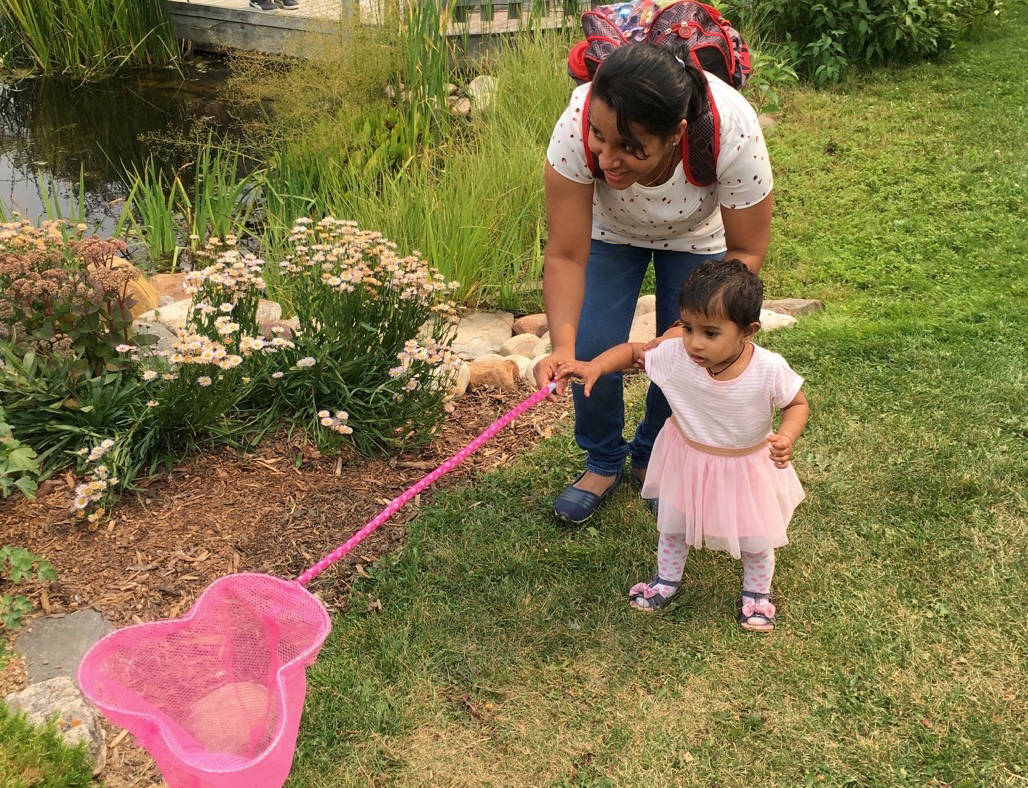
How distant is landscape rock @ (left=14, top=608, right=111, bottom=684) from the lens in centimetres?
240

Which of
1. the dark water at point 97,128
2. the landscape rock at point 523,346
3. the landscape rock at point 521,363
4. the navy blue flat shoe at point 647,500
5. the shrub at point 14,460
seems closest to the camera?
the shrub at point 14,460

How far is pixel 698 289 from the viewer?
2150 millimetres

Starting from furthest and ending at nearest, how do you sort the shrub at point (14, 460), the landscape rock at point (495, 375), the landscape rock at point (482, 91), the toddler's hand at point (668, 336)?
the landscape rock at point (482, 91) → the landscape rock at point (495, 375) → the shrub at point (14, 460) → the toddler's hand at point (668, 336)

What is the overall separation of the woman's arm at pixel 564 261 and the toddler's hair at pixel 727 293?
372 millimetres

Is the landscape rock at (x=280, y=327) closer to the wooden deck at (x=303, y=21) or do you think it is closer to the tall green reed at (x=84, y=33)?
the wooden deck at (x=303, y=21)

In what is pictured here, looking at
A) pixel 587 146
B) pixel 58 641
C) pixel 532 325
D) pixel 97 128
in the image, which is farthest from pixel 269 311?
pixel 97 128

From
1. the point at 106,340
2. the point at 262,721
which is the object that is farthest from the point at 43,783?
the point at 106,340

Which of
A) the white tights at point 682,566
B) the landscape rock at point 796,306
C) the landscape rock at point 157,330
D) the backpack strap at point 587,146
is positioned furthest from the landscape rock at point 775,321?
the landscape rock at point 157,330

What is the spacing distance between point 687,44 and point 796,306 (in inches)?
88.8

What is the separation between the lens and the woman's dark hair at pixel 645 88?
1.94m

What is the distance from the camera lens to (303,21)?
8.53m

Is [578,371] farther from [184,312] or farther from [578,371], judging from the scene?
[184,312]

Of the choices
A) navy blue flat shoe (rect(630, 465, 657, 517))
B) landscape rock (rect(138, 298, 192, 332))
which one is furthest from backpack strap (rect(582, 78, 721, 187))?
landscape rock (rect(138, 298, 192, 332))

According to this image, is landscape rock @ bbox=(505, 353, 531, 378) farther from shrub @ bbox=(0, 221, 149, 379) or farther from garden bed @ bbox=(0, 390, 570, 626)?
shrub @ bbox=(0, 221, 149, 379)
